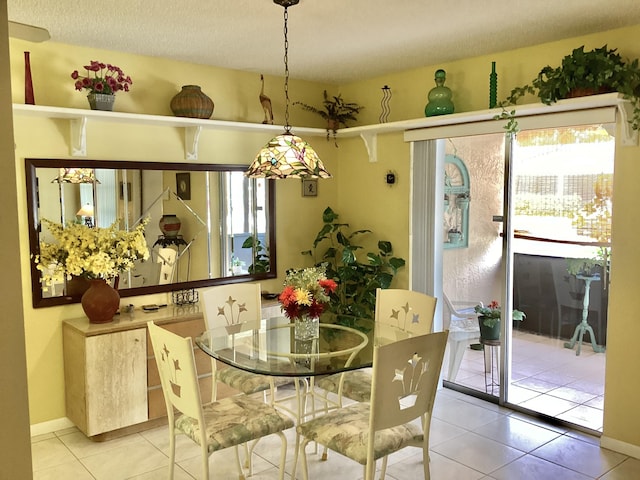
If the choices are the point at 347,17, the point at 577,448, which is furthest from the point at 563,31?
the point at 577,448

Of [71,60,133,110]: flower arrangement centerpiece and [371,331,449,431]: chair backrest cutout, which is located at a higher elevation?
[71,60,133,110]: flower arrangement centerpiece

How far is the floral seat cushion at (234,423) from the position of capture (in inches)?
103

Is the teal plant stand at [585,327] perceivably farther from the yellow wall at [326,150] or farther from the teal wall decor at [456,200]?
the teal wall decor at [456,200]

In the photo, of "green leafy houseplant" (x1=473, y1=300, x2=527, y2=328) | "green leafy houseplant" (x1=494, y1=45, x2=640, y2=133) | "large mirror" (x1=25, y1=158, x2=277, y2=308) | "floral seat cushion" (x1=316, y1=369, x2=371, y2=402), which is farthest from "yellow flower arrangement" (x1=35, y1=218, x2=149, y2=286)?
"green leafy houseplant" (x1=494, y1=45, x2=640, y2=133)

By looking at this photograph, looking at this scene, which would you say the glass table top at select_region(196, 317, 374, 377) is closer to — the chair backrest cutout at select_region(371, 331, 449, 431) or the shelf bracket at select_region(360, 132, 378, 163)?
the chair backrest cutout at select_region(371, 331, 449, 431)

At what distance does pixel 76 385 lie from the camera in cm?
357

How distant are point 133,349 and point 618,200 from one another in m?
3.10

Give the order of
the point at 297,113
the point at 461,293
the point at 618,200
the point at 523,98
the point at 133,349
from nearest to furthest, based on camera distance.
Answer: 1. the point at 618,200
2. the point at 133,349
3. the point at 523,98
4. the point at 461,293
5. the point at 297,113

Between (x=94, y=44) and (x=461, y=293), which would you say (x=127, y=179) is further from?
(x=461, y=293)

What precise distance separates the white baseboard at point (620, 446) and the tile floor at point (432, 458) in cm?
4

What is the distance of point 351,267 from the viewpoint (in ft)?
15.5

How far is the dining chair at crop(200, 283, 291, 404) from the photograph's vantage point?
11.0ft

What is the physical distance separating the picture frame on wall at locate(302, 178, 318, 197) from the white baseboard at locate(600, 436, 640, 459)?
2873 millimetres

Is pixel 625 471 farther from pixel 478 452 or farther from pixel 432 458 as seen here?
pixel 432 458
